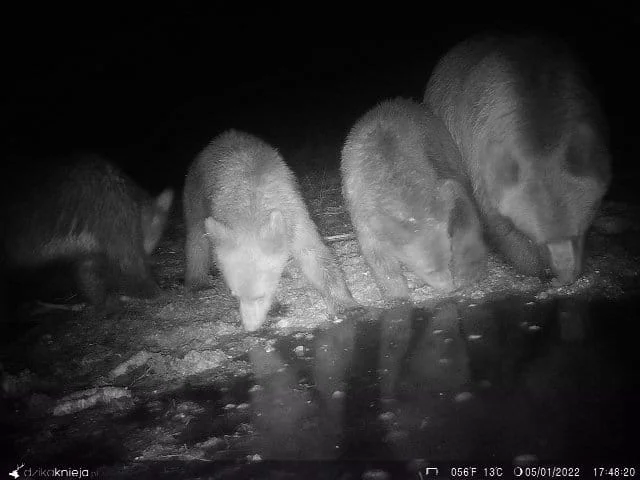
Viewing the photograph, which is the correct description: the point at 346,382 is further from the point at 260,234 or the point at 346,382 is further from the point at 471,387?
the point at 260,234

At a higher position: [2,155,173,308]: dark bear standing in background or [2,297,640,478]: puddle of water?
[2,155,173,308]: dark bear standing in background

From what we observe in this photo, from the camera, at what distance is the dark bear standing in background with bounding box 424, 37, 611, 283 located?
574 centimetres

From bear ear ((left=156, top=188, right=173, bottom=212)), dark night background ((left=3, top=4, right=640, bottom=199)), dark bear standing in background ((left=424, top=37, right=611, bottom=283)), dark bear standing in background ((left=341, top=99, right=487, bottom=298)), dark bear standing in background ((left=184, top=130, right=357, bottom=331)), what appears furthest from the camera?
dark night background ((left=3, top=4, right=640, bottom=199))

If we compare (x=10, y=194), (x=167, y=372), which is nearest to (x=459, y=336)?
(x=167, y=372)

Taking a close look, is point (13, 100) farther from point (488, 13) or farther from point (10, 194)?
point (488, 13)

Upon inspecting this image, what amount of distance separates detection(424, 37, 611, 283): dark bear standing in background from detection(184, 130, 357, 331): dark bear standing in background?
2.45 metres

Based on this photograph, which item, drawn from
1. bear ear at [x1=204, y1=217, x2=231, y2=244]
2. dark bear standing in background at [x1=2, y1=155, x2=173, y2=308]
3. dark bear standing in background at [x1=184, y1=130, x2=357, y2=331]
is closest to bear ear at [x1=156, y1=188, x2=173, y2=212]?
dark bear standing in background at [x1=2, y1=155, x2=173, y2=308]

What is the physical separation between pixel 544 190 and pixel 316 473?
161 inches

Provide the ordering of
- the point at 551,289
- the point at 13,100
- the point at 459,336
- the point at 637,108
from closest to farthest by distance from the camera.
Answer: the point at 459,336 → the point at 551,289 → the point at 637,108 → the point at 13,100

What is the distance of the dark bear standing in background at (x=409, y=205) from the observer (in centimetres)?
626

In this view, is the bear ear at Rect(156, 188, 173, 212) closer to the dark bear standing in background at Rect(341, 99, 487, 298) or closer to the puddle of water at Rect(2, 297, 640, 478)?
the dark bear standing in background at Rect(341, 99, 487, 298)

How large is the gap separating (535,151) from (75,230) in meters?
6.74

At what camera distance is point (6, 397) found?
562cm

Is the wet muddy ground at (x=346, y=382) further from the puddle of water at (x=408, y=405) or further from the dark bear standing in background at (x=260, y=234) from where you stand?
the dark bear standing in background at (x=260, y=234)
